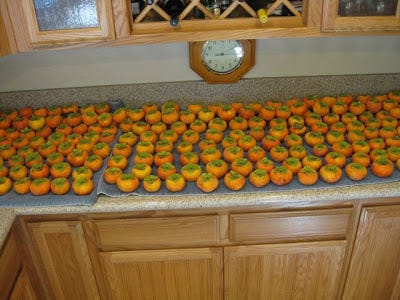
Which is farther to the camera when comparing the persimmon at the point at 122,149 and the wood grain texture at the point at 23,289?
the persimmon at the point at 122,149

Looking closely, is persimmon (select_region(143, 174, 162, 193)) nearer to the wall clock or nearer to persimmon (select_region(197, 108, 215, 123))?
persimmon (select_region(197, 108, 215, 123))

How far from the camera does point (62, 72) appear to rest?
1870mm

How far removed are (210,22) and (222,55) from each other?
→ 15.7 inches

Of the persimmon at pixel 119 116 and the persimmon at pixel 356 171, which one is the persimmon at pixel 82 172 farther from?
the persimmon at pixel 356 171

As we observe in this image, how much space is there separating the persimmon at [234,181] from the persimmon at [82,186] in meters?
0.48

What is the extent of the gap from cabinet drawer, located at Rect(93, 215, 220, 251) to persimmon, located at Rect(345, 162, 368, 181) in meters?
0.50

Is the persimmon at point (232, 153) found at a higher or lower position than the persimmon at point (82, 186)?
higher

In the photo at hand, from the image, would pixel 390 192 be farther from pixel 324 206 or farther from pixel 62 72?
pixel 62 72

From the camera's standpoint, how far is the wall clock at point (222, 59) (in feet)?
5.90

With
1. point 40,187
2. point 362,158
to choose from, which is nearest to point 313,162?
point 362,158

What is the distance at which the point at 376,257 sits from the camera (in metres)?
1.57

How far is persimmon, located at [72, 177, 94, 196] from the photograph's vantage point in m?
1.37

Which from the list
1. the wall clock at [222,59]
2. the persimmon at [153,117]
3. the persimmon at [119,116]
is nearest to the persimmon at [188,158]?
the persimmon at [153,117]

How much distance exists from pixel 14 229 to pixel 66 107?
25.6 inches
